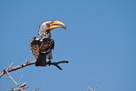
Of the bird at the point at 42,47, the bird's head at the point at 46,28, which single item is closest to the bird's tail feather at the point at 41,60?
the bird at the point at 42,47

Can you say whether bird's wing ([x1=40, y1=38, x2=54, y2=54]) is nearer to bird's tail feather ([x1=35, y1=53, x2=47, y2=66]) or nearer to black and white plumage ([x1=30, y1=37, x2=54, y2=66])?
black and white plumage ([x1=30, y1=37, x2=54, y2=66])

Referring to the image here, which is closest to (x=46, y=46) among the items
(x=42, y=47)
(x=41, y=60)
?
(x=42, y=47)

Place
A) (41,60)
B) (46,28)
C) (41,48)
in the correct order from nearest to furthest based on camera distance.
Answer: (41,60) → (41,48) → (46,28)

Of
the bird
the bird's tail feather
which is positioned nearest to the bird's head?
the bird

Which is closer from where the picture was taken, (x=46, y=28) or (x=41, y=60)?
(x=41, y=60)

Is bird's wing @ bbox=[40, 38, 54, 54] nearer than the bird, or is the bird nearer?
the bird

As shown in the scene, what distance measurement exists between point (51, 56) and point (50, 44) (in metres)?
0.43

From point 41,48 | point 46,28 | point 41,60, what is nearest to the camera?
point 41,60

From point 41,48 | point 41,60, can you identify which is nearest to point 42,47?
point 41,48

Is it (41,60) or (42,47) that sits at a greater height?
(42,47)

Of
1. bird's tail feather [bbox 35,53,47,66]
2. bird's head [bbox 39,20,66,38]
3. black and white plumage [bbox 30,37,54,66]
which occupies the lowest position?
bird's tail feather [bbox 35,53,47,66]

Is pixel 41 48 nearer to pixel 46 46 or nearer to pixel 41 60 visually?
pixel 46 46

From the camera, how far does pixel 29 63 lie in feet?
11.3

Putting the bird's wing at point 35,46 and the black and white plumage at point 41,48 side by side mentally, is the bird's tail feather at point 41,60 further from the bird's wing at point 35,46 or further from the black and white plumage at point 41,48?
the bird's wing at point 35,46
